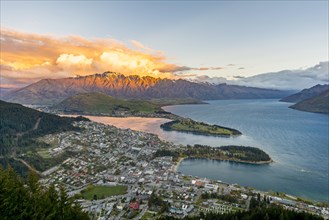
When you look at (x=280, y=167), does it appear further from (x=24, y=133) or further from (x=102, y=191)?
(x=24, y=133)

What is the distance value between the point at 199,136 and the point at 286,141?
3487 cm

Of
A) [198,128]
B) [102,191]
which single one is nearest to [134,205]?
[102,191]

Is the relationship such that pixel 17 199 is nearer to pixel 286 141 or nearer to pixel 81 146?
pixel 81 146

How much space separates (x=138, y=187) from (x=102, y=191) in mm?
7091

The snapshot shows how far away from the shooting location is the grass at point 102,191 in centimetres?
4853

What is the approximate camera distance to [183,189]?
51.5m

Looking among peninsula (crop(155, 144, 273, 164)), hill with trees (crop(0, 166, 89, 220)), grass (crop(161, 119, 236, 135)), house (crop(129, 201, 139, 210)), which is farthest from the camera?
grass (crop(161, 119, 236, 135))

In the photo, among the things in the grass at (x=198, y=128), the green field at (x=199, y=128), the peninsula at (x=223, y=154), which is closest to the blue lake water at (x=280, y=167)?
the peninsula at (x=223, y=154)

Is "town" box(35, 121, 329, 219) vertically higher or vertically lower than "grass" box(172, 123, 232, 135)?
lower

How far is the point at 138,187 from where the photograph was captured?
52.5 meters

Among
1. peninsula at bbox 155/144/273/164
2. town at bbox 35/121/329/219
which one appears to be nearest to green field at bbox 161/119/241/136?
peninsula at bbox 155/144/273/164

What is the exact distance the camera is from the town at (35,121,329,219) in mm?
42875

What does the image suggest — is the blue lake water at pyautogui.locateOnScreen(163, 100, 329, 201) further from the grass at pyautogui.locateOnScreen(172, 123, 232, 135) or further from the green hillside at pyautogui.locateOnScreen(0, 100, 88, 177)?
the green hillside at pyautogui.locateOnScreen(0, 100, 88, 177)

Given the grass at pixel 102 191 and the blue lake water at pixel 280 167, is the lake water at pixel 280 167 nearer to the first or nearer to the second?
the blue lake water at pixel 280 167
